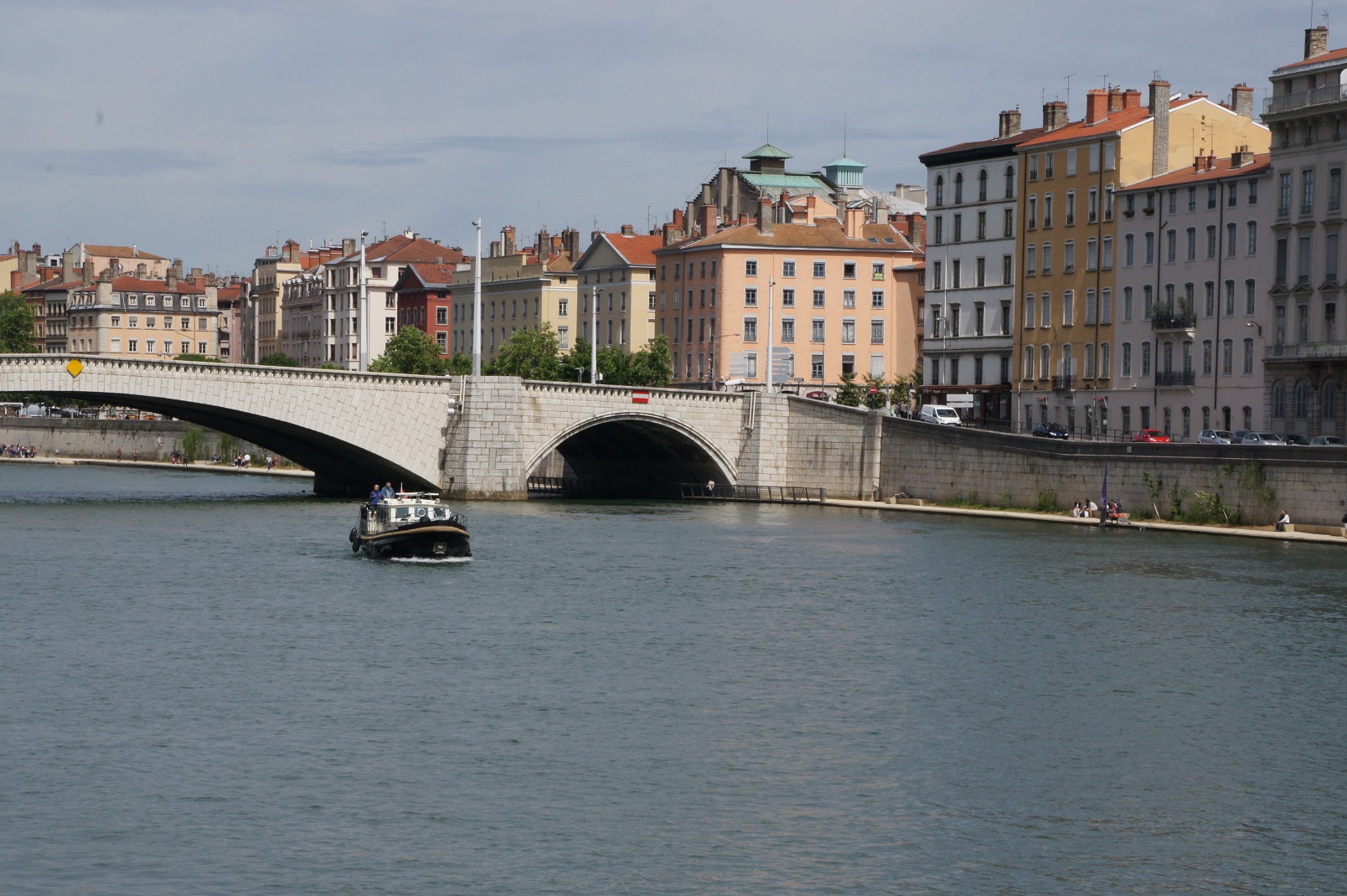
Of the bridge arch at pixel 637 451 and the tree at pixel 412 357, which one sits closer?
the bridge arch at pixel 637 451

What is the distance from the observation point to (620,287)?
157500 mm

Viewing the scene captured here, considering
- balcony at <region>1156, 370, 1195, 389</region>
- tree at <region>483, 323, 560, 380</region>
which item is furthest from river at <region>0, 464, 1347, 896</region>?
tree at <region>483, 323, 560, 380</region>

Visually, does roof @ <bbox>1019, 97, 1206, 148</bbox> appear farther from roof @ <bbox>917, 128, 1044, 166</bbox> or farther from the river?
the river

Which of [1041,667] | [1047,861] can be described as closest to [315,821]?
[1047,861]

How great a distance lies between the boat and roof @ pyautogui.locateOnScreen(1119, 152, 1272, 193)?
144ft

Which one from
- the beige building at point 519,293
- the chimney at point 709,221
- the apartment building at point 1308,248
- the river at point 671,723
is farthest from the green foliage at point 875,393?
the river at point 671,723

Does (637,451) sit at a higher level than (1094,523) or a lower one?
higher

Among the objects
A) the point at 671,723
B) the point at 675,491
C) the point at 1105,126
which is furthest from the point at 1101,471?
the point at 671,723

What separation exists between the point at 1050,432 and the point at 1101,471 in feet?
40.8

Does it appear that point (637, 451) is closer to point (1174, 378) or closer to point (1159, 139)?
point (1174, 378)

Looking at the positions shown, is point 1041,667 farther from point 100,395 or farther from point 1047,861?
point 100,395

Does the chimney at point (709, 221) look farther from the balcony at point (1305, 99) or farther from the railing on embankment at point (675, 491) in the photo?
the balcony at point (1305, 99)

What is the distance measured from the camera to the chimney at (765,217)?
144 metres

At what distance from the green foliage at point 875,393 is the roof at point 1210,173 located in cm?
1889
